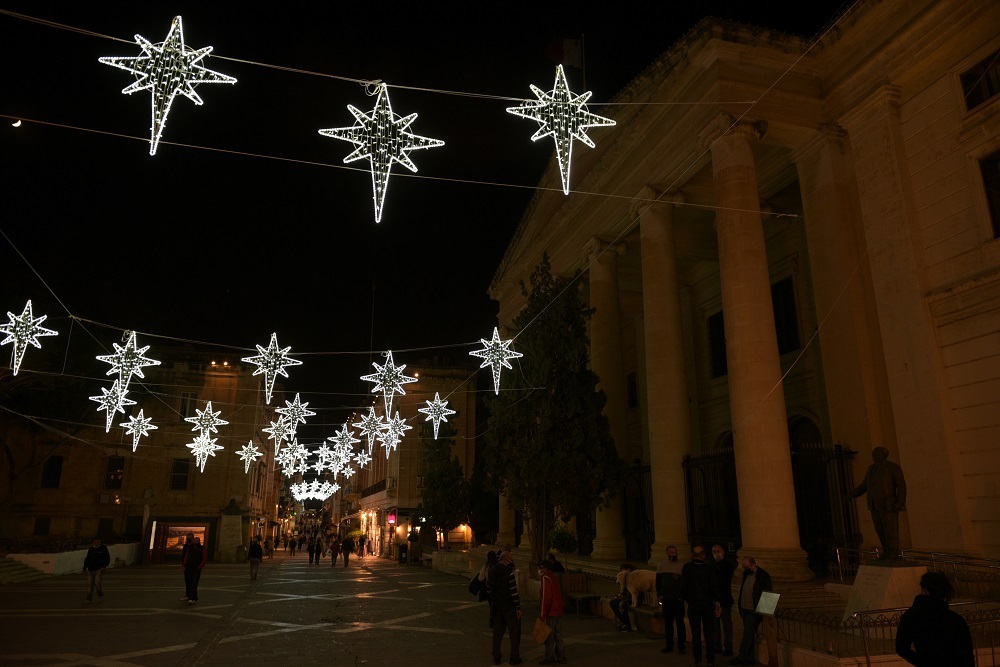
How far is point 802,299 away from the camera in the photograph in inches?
790

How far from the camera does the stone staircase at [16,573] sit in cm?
2331

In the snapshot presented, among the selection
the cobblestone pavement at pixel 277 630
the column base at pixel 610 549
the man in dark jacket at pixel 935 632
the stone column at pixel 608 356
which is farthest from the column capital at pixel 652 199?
the man in dark jacket at pixel 935 632

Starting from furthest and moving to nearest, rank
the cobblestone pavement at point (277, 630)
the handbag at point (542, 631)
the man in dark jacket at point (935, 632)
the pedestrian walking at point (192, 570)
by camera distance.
→ 1. the pedestrian walking at point (192, 570)
2. the cobblestone pavement at point (277, 630)
3. the handbag at point (542, 631)
4. the man in dark jacket at point (935, 632)

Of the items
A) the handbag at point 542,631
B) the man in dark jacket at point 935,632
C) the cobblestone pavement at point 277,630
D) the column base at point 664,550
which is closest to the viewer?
the man in dark jacket at point 935,632

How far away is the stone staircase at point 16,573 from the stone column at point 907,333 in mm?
28066

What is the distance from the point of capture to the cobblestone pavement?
9.49 metres

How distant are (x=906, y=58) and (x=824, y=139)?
2.29 m

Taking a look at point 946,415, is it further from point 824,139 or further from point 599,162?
point 599,162

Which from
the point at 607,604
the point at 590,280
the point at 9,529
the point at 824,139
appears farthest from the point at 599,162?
the point at 9,529

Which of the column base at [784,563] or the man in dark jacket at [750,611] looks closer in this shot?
the man in dark jacket at [750,611]

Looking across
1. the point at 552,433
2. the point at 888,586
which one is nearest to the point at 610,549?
the point at 552,433

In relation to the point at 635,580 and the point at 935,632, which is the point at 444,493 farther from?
the point at 935,632

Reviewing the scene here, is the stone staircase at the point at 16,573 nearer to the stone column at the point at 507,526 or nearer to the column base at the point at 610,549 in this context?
the stone column at the point at 507,526

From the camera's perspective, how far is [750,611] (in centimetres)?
910
